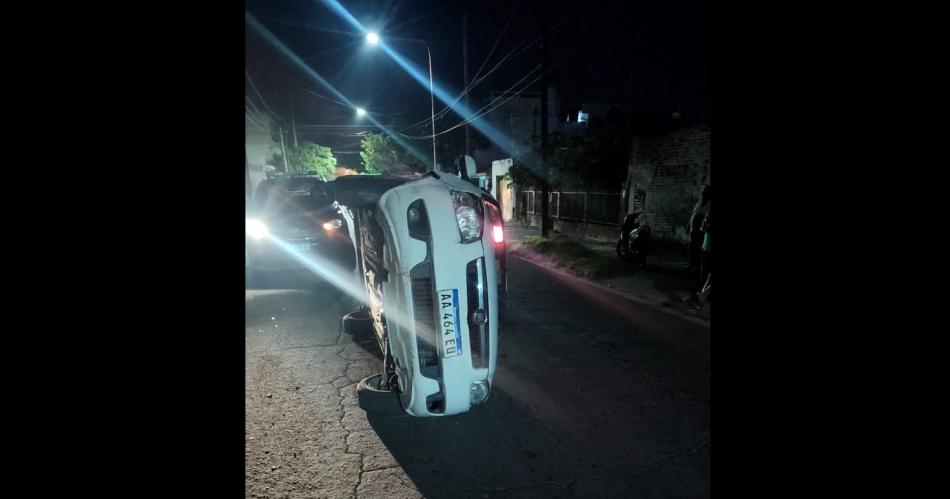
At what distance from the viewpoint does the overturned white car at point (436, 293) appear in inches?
121

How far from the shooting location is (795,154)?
0.79 metres

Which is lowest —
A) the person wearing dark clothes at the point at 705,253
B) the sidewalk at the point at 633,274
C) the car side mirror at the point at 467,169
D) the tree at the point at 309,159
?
the sidewalk at the point at 633,274

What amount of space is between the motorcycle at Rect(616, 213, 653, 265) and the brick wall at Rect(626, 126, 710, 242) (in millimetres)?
2428

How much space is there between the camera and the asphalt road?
2879mm

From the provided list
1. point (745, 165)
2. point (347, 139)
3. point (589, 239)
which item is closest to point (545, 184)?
point (589, 239)

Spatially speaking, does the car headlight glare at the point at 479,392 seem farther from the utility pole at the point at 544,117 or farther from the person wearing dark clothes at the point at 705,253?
the utility pole at the point at 544,117

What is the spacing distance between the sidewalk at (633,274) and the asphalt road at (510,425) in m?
1.84

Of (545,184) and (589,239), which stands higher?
(545,184)

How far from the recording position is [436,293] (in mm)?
3113

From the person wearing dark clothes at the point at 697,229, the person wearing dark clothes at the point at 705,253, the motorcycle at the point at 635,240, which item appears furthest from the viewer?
the motorcycle at the point at 635,240

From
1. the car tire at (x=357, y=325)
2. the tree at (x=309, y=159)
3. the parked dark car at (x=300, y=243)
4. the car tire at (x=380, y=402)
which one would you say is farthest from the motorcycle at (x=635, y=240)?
the tree at (x=309, y=159)

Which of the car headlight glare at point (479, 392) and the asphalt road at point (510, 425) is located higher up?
the car headlight glare at point (479, 392)
